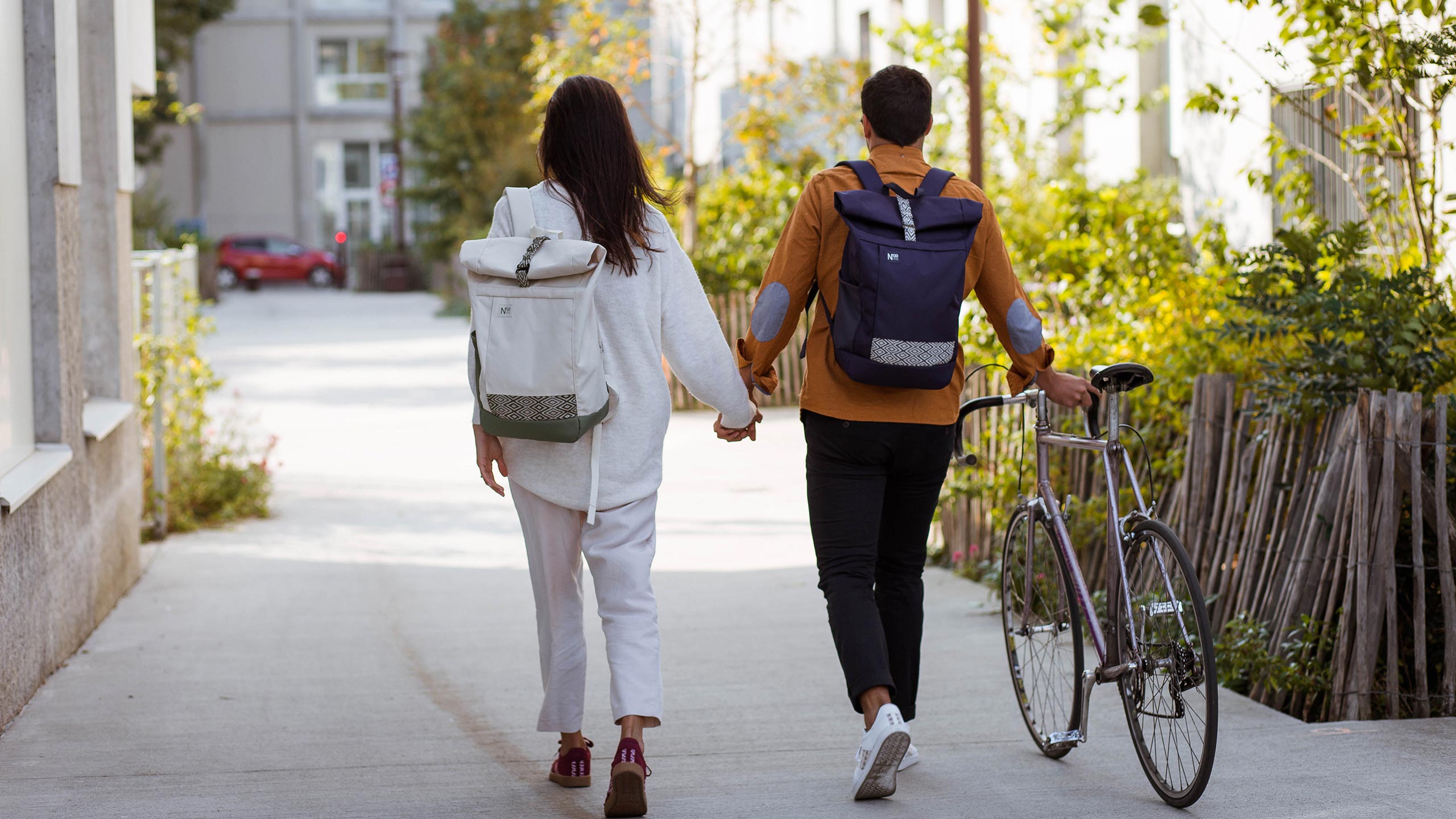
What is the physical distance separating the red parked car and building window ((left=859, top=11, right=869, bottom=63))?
2896 cm

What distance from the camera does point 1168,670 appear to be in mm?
3744

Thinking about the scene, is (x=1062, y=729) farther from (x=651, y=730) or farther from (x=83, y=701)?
(x=83, y=701)

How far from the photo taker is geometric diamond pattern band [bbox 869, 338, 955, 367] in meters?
3.76

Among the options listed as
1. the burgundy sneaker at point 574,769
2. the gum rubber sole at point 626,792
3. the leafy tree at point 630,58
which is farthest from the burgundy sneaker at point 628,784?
the leafy tree at point 630,58

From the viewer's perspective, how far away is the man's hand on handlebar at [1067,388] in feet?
13.2

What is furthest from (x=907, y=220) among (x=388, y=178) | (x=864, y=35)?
(x=388, y=178)

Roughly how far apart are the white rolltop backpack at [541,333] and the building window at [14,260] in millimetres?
2153

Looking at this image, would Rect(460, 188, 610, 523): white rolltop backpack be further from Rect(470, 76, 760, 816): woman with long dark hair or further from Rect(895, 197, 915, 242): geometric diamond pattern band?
Rect(895, 197, 915, 242): geometric diamond pattern band

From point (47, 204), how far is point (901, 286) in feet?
11.0

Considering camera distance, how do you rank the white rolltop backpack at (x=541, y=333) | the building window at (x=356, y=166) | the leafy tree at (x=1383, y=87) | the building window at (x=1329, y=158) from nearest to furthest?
the white rolltop backpack at (x=541, y=333), the leafy tree at (x=1383, y=87), the building window at (x=1329, y=158), the building window at (x=356, y=166)

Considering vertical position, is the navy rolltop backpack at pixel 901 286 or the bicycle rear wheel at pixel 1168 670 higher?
the navy rolltop backpack at pixel 901 286

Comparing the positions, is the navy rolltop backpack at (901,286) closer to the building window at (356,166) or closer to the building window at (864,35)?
the building window at (864,35)

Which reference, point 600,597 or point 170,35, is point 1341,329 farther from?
point 170,35

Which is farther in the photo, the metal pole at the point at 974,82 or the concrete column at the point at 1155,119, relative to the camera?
the concrete column at the point at 1155,119
